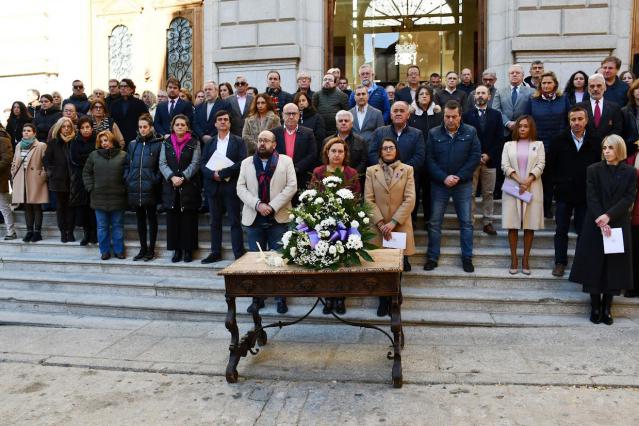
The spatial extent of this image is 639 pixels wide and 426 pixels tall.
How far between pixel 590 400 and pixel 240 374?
3027 mm

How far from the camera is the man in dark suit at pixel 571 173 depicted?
23.5 feet

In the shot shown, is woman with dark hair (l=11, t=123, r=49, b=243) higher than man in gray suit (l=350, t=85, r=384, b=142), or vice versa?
man in gray suit (l=350, t=85, r=384, b=142)

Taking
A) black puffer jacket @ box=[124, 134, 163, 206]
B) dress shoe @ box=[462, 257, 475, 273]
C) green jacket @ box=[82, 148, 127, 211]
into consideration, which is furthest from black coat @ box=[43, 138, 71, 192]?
dress shoe @ box=[462, 257, 475, 273]

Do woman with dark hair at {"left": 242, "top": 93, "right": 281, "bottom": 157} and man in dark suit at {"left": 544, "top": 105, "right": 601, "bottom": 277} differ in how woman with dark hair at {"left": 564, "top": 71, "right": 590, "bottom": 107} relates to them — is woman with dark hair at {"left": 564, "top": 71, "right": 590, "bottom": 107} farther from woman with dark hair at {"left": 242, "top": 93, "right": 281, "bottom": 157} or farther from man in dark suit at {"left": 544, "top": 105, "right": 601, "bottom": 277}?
woman with dark hair at {"left": 242, "top": 93, "right": 281, "bottom": 157}

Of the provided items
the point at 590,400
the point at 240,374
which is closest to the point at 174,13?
the point at 240,374

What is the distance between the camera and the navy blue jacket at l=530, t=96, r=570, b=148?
8094mm

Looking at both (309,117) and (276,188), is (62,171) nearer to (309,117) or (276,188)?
(309,117)

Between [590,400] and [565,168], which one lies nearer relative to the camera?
[590,400]

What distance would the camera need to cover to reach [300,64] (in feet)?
39.1

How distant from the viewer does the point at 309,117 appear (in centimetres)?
859

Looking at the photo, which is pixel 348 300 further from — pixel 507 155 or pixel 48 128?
pixel 48 128

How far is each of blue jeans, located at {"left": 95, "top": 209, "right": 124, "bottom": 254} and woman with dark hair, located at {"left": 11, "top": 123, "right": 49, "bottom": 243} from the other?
165 cm

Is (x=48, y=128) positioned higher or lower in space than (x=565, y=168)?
higher

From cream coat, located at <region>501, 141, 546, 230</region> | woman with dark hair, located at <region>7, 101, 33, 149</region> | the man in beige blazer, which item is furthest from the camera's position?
woman with dark hair, located at <region>7, 101, 33, 149</region>
